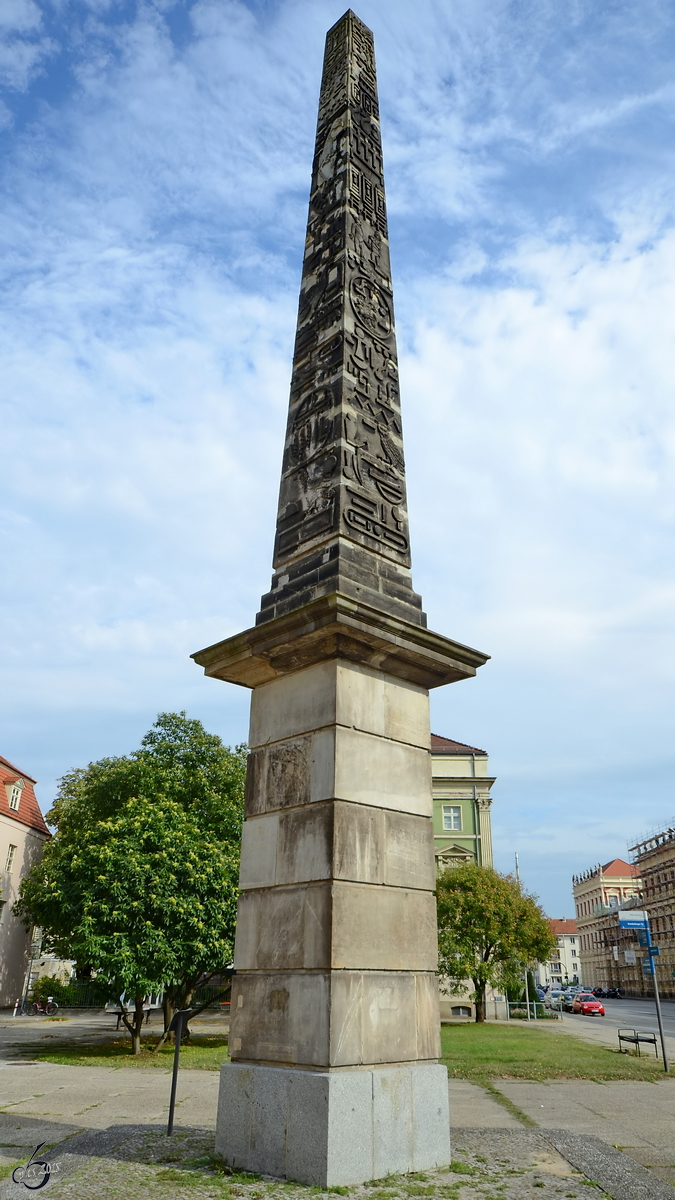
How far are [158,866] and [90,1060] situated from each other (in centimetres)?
414

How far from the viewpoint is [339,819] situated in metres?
6.27

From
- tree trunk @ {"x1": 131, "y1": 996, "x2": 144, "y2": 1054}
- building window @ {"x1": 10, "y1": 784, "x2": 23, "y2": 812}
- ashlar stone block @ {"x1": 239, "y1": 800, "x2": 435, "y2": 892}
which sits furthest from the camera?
building window @ {"x1": 10, "y1": 784, "x2": 23, "y2": 812}

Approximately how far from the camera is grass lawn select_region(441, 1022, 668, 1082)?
1497 centimetres

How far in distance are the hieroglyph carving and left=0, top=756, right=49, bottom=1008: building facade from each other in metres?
33.0

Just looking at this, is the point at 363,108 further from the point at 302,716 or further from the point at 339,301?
the point at 302,716

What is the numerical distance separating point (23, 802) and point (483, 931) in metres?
22.9

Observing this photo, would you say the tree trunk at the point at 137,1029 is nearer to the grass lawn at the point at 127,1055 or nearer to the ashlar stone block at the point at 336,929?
the grass lawn at the point at 127,1055

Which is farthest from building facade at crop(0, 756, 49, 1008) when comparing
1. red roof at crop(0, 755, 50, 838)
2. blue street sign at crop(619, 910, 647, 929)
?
blue street sign at crop(619, 910, 647, 929)

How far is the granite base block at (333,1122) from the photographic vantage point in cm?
→ 545

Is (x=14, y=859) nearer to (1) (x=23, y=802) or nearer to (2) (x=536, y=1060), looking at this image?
(1) (x=23, y=802)

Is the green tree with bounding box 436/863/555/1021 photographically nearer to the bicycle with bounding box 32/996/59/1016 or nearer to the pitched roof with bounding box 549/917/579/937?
the bicycle with bounding box 32/996/59/1016

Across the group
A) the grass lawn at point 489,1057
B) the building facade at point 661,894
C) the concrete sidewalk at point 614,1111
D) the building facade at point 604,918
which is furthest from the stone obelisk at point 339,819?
the building facade at point 604,918

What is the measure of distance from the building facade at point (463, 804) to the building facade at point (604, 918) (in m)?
63.4

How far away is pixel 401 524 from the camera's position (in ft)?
27.0
